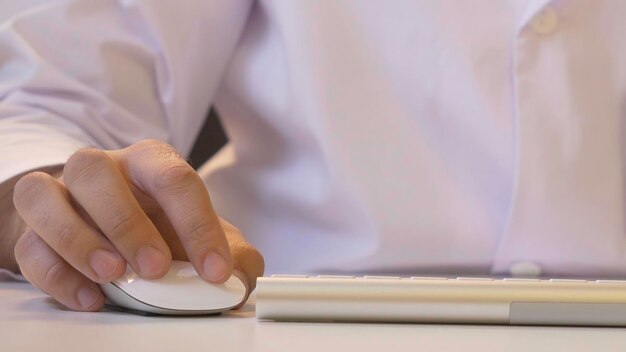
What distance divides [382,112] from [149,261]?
395 mm

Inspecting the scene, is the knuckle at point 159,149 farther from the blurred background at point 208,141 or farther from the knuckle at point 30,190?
the blurred background at point 208,141

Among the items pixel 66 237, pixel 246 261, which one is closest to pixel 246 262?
pixel 246 261

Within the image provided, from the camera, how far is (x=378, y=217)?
78cm

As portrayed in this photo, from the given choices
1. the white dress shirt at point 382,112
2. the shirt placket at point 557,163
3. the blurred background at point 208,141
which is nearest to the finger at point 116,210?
the white dress shirt at point 382,112

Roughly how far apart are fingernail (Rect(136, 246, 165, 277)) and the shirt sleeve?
1.12 feet

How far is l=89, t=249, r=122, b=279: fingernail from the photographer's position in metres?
0.44

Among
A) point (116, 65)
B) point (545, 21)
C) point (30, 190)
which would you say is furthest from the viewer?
point (116, 65)

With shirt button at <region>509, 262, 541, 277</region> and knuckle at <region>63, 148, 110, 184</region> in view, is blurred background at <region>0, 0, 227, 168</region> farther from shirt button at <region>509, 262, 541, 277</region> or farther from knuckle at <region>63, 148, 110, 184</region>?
knuckle at <region>63, 148, 110, 184</region>

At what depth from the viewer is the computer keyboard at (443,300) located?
40 centimetres

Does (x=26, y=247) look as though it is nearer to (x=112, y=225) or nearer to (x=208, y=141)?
(x=112, y=225)

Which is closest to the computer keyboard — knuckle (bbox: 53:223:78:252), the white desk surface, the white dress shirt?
the white desk surface

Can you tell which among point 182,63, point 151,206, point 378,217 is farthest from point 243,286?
point 182,63

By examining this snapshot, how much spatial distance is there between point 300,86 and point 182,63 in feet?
0.46

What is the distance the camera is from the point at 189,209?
0.46 metres
